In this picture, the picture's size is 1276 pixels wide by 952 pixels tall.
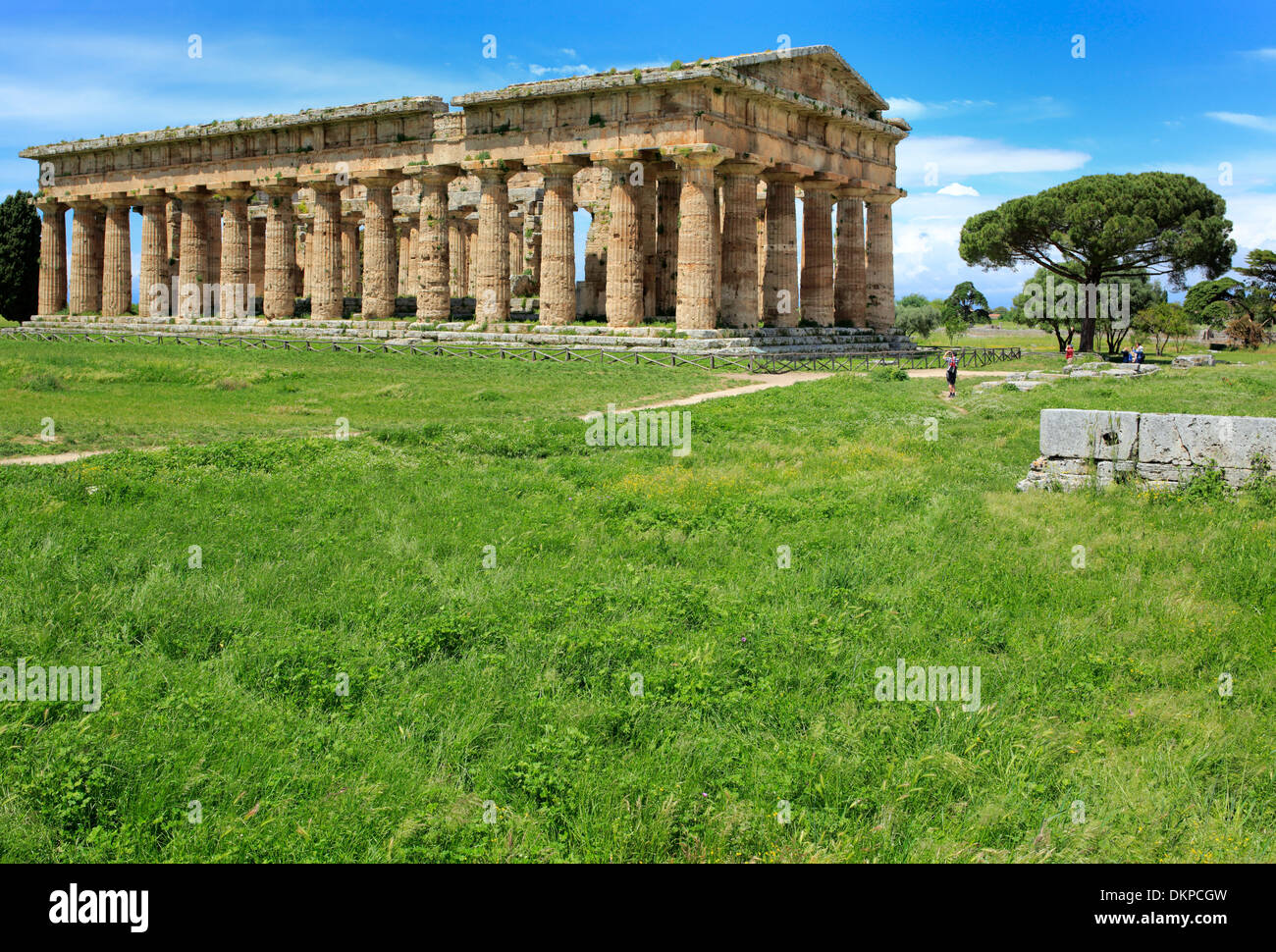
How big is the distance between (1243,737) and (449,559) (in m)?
6.78

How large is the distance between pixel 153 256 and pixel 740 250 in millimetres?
32802

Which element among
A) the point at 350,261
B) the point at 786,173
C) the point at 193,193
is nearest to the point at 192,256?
the point at 193,193

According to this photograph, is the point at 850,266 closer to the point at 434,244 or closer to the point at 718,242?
the point at 718,242

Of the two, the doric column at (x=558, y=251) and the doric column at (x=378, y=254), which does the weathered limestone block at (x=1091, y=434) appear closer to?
the doric column at (x=558, y=251)

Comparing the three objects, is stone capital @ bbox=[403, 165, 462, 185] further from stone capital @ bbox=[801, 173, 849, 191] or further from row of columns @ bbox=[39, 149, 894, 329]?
stone capital @ bbox=[801, 173, 849, 191]

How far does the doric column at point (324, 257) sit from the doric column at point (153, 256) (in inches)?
433

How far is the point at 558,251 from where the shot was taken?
39.5m

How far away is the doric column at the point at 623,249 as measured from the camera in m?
37.4

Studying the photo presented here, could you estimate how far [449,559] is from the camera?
9961 millimetres

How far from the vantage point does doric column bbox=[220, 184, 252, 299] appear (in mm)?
48594

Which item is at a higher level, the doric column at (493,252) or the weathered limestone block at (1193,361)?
the doric column at (493,252)

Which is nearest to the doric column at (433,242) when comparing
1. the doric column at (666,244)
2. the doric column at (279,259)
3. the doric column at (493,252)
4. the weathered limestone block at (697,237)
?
the doric column at (493,252)

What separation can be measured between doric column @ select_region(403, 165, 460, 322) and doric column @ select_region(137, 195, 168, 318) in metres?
17.7
